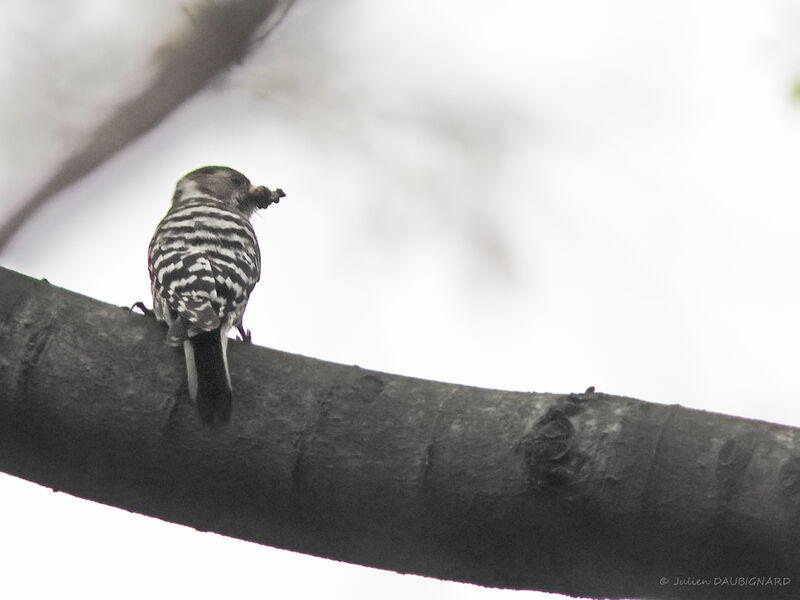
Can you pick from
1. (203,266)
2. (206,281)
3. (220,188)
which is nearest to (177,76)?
(206,281)

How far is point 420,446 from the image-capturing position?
235cm

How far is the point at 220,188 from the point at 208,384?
4.91 metres

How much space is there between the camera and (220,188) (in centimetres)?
715

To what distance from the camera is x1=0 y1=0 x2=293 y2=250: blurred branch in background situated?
1268 millimetres

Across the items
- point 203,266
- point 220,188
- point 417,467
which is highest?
point 220,188

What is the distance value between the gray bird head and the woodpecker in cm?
3

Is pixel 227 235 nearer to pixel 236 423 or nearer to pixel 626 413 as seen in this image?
pixel 236 423

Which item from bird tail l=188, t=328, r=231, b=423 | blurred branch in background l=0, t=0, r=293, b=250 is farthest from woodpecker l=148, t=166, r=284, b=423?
blurred branch in background l=0, t=0, r=293, b=250

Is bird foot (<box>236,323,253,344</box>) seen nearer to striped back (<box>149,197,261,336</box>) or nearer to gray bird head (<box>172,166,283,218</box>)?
striped back (<box>149,197,261,336</box>)

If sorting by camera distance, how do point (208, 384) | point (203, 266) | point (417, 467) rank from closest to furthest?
1. point (417, 467)
2. point (208, 384)
3. point (203, 266)

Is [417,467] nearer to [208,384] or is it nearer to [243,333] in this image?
[208,384]

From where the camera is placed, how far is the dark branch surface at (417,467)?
2109 millimetres

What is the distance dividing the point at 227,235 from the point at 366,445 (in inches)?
108

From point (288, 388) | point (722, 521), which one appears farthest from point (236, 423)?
point (722, 521)
